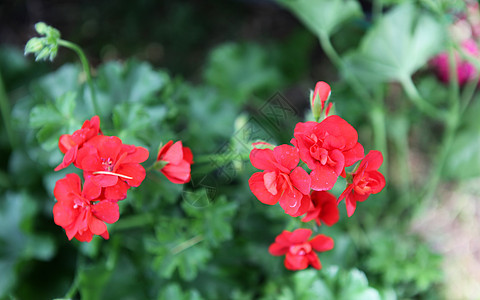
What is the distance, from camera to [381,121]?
5.51 feet

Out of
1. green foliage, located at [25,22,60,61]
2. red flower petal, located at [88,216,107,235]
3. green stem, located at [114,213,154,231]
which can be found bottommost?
green stem, located at [114,213,154,231]

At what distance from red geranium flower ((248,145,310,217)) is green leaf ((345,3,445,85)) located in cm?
77

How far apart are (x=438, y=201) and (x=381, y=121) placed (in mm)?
487

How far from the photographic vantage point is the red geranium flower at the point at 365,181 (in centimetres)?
89

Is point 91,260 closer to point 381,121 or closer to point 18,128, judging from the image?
point 18,128

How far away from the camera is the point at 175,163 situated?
978mm

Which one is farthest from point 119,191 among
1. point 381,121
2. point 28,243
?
point 381,121

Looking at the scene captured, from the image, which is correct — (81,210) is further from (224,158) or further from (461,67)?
(461,67)

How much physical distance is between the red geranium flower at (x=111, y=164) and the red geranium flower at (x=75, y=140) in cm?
1

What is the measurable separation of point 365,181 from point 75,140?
0.56 meters

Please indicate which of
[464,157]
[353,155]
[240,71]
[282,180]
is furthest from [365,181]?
[240,71]

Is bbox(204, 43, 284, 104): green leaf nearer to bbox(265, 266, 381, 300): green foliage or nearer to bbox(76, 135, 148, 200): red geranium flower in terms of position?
bbox(265, 266, 381, 300): green foliage

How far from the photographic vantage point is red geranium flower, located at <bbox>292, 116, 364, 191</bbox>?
86 centimetres

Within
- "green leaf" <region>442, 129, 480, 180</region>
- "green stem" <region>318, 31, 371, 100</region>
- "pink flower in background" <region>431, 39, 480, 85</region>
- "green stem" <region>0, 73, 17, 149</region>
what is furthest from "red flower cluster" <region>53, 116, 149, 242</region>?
"pink flower in background" <region>431, 39, 480, 85</region>
